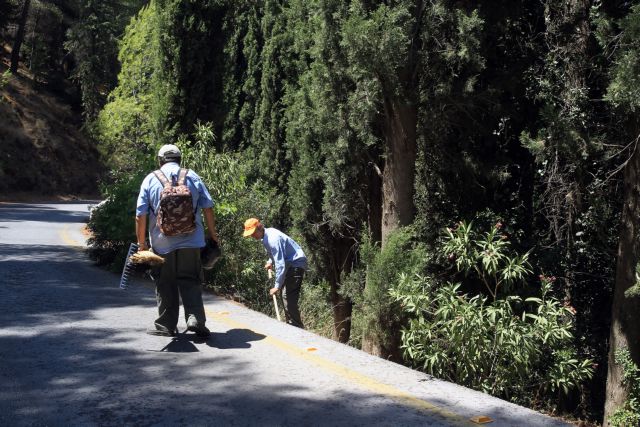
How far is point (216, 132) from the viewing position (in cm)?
1991

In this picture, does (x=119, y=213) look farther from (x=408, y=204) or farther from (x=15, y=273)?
(x=408, y=204)

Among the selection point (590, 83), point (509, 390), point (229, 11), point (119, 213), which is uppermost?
point (229, 11)

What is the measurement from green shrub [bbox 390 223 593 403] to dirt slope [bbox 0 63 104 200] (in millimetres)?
41290

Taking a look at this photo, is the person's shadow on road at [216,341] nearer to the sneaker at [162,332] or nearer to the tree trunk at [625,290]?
the sneaker at [162,332]

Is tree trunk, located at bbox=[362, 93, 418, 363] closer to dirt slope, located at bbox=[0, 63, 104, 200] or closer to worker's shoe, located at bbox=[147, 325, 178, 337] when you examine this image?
worker's shoe, located at bbox=[147, 325, 178, 337]

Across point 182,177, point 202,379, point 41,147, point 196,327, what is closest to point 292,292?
point 196,327

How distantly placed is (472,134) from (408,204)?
4.08 feet

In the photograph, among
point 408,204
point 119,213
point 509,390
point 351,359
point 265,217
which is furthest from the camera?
point 265,217

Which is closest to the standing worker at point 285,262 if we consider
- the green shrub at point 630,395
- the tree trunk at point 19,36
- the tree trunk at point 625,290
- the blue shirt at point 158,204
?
the blue shirt at point 158,204

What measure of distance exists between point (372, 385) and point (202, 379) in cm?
137

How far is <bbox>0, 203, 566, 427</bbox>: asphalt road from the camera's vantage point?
5.06 m

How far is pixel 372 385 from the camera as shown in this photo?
230 inches

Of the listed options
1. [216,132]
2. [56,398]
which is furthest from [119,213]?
[216,132]

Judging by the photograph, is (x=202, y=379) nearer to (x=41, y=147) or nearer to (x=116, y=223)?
(x=116, y=223)
